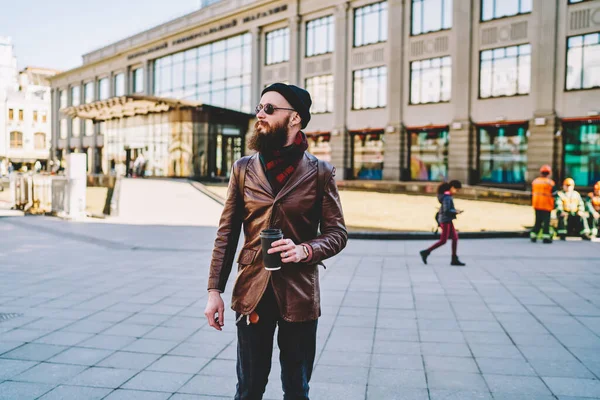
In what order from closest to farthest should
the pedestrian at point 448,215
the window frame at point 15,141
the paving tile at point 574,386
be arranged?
the paving tile at point 574,386 < the pedestrian at point 448,215 < the window frame at point 15,141

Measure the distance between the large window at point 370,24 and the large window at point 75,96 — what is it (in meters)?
43.4

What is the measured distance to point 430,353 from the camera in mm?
4891

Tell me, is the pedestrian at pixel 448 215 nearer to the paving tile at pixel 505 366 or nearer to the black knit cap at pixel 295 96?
the paving tile at pixel 505 366

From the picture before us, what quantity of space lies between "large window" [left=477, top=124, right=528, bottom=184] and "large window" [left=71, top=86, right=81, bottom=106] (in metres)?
52.7

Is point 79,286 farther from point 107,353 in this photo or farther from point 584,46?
point 584,46

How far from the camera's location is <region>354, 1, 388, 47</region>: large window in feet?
112

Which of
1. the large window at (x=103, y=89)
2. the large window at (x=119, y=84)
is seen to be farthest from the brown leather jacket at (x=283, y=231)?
the large window at (x=103, y=89)

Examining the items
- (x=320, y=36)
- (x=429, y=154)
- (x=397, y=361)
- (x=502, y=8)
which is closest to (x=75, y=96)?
(x=320, y=36)

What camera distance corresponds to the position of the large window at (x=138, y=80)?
5484cm

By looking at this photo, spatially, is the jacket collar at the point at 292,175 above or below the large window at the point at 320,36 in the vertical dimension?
below

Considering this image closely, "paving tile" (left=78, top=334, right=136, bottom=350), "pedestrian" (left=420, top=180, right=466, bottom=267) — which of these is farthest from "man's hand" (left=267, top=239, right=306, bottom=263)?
"pedestrian" (left=420, top=180, right=466, bottom=267)

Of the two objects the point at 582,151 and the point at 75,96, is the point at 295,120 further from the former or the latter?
the point at 75,96

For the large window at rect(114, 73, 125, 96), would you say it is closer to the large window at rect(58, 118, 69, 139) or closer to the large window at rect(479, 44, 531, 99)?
the large window at rect(58, 118, 69, 139)

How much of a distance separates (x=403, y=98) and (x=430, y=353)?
29.6 meters
